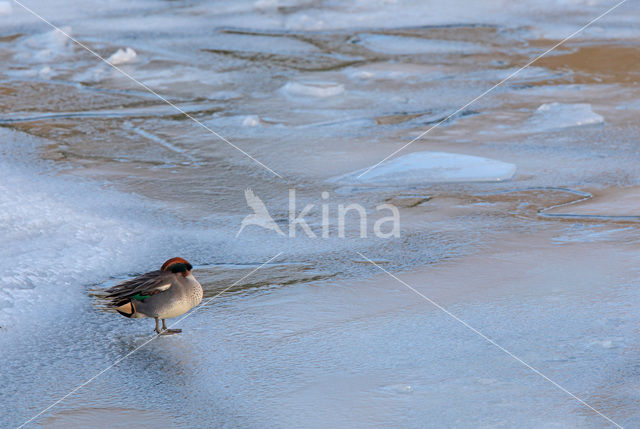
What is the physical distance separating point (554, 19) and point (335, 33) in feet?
8.76

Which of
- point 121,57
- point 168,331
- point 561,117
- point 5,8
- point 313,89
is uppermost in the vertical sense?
point 5,8

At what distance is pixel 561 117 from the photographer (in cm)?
609

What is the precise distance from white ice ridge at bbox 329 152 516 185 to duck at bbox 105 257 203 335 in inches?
83.1

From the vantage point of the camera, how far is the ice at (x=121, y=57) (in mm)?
8070

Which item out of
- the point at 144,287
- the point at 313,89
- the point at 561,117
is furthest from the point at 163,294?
the point at 313,89

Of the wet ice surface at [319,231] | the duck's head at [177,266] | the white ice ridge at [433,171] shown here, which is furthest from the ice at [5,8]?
the duck's head at [177,266]

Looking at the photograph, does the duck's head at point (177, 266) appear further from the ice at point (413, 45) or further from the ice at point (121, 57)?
the ice at point (413, 45)

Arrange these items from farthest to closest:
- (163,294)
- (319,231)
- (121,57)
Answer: (121,57) < (319,231) < (163,294)

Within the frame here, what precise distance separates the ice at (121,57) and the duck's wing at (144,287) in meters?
5.45

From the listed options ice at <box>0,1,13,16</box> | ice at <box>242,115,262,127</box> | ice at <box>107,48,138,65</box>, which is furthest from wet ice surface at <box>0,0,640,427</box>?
ice at <box>0,1,13,16</box>

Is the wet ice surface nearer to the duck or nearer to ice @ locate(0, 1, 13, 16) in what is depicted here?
the duck

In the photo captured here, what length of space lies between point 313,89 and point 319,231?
9.75 feet

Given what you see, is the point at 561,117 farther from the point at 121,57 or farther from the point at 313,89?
the point at 121,57

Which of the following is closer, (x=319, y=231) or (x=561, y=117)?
(x=319, y=231)
